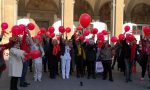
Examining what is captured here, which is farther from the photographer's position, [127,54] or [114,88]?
[127,54]

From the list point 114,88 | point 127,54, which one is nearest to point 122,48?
point 127,54

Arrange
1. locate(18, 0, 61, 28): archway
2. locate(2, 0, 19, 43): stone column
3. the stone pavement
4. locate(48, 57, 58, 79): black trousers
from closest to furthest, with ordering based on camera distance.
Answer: the stone pavement < locate(48, 57, 58, 79): black trousers < locate(2, 0, 19, 43): stone column < locate(18, 0, 61, 28): archway

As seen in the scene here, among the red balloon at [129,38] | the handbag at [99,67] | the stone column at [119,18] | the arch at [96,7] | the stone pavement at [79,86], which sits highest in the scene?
the arch at [96,7]

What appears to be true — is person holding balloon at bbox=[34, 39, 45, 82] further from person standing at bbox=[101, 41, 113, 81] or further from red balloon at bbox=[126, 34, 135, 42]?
red balloon at bbox=[126, 34, 135, 42]

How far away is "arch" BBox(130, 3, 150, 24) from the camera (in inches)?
1271

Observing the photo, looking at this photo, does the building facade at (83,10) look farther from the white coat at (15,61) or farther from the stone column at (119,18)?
the white coat at (15,61)

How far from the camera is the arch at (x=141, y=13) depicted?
3228 centimetres

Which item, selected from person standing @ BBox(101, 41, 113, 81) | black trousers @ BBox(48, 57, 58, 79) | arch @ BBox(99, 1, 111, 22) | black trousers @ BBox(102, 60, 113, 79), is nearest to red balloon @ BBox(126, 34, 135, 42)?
person standing @ BBox(101, 41, 113, 81)

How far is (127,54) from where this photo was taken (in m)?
14.3

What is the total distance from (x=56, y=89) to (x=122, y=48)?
378 centimetres

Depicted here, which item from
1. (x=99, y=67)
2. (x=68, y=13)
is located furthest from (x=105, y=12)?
(x=99, y=67)

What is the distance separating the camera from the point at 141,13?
32531 millimetres

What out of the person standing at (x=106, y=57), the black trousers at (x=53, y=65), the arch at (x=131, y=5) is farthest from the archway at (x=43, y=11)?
the person standing at (x=106, y=57)

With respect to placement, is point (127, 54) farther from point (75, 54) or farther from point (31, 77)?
point (31, 77)
